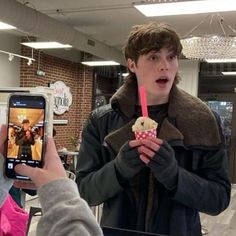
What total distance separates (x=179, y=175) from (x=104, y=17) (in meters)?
5.83

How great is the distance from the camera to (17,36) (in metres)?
8.05

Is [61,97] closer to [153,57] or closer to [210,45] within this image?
[210,45]

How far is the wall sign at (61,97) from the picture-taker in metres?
8.77

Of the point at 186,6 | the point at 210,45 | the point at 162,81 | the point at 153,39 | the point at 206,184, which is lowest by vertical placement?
the point at 206,184

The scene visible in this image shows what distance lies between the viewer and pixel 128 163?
109cm

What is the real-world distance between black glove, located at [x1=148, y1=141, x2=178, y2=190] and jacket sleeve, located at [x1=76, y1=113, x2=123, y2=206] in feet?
0.49

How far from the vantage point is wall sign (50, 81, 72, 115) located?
8.77 metres

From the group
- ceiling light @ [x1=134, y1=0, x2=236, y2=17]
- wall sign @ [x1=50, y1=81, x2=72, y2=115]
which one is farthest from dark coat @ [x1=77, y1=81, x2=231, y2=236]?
wall sign @ [x1=50, y1=81, x2=72, y2=115]

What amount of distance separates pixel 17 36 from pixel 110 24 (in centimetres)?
216

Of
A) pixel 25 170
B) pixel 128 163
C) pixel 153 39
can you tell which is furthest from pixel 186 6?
pixel 25 170

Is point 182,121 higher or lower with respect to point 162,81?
lower

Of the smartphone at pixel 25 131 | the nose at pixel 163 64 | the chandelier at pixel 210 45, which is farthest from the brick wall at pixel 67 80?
the smartphone at pixel 25 131

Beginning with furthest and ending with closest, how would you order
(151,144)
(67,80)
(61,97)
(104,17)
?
(67,80), (61,97), (104,17), (151,144)

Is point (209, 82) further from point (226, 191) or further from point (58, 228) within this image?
point (58, 228)
